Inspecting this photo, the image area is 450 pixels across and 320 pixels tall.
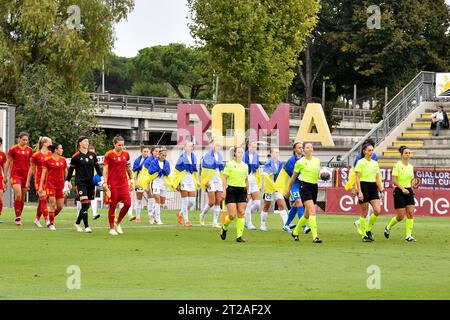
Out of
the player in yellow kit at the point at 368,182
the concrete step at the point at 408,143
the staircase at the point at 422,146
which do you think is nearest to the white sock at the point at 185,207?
the player in yellow kit at the point at 368,182

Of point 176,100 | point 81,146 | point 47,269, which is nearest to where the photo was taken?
point 47,269

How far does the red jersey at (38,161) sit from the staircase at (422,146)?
24257 mm

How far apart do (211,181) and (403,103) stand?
28.7m

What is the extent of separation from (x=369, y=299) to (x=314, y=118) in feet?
168

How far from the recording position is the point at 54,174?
97.2 feet

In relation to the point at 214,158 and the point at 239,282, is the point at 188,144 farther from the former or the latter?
the point at 239,282

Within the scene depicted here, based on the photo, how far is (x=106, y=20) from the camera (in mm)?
68562

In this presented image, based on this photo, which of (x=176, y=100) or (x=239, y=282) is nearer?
(x=239, y=282)


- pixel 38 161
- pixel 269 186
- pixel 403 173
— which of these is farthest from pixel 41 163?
pixel 403 173

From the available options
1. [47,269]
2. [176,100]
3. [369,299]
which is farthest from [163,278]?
[176,100]

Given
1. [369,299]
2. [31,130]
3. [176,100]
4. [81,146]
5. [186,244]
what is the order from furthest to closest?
1. [176,100]
2. [31,130]
3. [81,146]
4. [186,244]
5. [369,299]

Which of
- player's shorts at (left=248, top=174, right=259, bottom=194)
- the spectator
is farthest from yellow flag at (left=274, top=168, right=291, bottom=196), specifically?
the spectator
